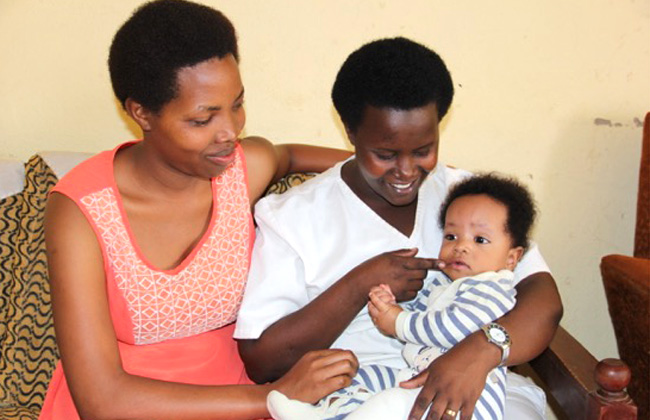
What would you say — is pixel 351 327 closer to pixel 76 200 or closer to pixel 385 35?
pixel 76 200

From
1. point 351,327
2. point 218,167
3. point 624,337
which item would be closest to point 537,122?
point 624,337

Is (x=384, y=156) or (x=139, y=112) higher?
(x=139, y=112)

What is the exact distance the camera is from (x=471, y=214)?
1866 mm

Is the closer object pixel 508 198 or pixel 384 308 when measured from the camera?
pixel 384 308

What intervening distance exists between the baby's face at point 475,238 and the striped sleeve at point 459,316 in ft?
0.20

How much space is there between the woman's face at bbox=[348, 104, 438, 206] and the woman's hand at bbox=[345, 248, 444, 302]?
0.16 metres

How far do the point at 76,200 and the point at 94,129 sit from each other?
976 millimetres

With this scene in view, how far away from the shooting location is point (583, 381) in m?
1.72

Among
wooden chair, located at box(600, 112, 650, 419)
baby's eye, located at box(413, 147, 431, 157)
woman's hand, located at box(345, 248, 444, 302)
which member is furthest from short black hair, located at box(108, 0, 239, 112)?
wooden chair, located at box(600, 112, 650, 419)

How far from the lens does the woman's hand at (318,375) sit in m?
1.69

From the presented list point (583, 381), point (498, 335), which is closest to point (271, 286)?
point (498, 335)

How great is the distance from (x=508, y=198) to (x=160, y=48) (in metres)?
0.96

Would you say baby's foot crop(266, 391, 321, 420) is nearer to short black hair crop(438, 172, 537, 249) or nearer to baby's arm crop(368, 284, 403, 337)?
baby's arm crop(368, 284, 403, 337)

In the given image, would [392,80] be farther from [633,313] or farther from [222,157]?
[633,313]
